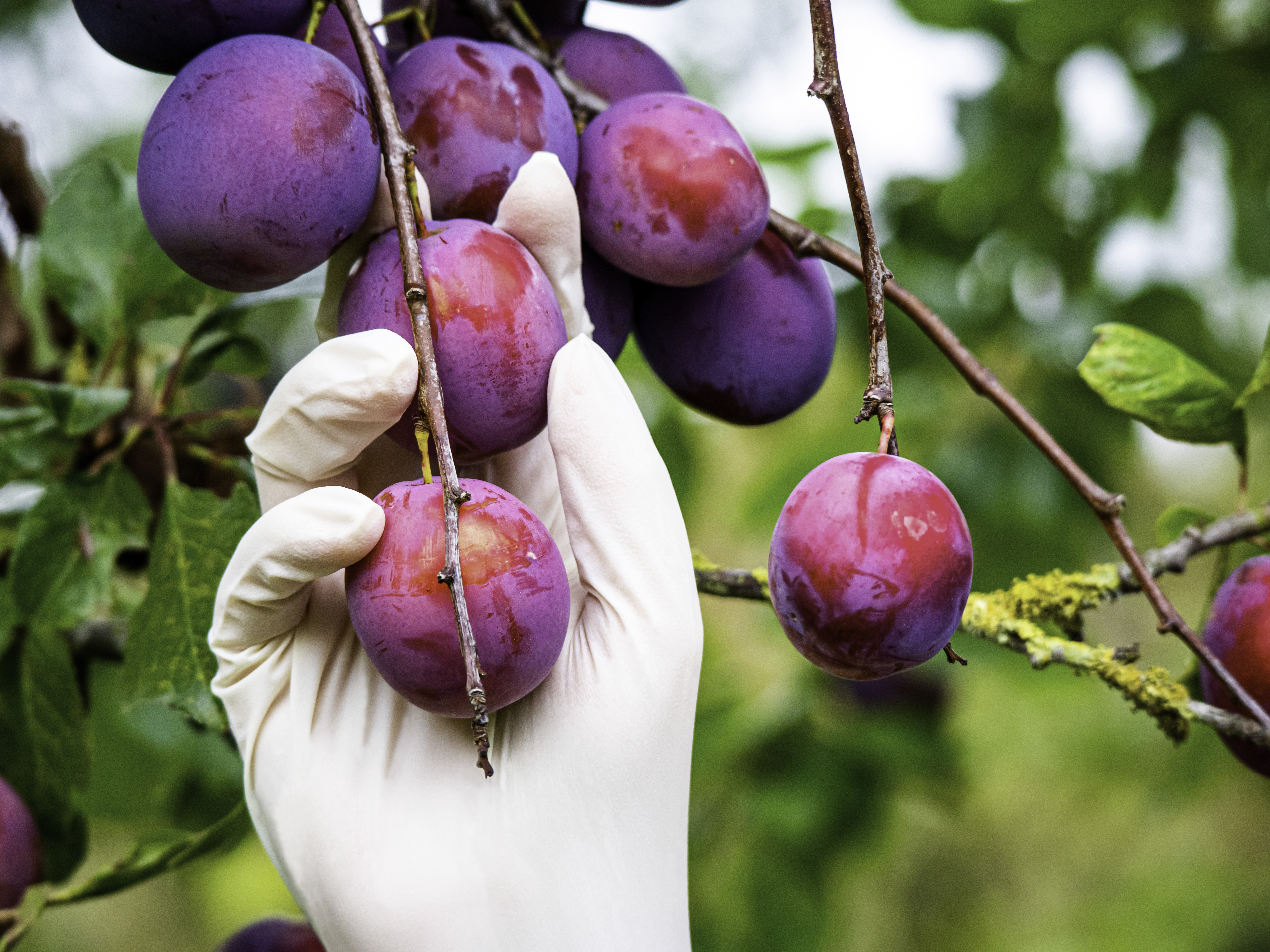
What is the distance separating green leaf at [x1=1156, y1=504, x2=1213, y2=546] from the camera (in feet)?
2.44

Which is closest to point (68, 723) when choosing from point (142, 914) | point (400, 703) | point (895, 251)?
point (400, 703)

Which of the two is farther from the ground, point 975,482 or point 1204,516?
point 1204,516

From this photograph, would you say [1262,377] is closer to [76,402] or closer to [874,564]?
[874,564]

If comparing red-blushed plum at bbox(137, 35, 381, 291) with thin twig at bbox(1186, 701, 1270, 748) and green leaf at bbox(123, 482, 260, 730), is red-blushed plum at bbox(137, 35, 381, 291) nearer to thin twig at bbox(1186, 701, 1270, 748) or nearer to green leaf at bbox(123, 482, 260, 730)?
green leaf at bbox(123, 482, 260, 730)

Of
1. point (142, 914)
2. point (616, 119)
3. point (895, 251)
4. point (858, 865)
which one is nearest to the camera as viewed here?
point (616, 119)

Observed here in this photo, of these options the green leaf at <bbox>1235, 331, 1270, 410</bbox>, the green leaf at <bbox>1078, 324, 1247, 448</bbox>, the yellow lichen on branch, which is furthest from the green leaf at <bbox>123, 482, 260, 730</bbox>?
the green leaf at <bbox>1235, 331, 1270, 410</bbox>

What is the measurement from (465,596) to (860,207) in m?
0.27

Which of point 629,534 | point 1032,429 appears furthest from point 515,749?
point 1032,429

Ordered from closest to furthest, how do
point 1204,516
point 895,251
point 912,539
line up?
1. point 912,539
2. point 1204,516
3. point 895,251

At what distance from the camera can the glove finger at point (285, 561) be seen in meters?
0.47

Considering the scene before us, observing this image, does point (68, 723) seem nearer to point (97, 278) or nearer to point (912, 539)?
point (97, 278)

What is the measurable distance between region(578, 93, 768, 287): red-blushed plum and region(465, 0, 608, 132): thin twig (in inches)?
1.9

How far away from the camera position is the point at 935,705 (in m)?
1.57

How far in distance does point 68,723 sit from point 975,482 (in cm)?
121
